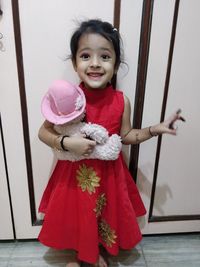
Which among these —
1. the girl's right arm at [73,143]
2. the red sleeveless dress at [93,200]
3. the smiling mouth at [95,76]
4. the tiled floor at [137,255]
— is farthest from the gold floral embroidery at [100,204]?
the smiling mouth at [95,76]

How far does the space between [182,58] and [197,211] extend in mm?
695

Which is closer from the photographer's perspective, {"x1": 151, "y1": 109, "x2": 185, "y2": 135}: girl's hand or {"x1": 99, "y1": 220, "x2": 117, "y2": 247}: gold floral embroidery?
{"x1": 151, "y1": 109, "x2": 185, "y2": 135}: girl's hand

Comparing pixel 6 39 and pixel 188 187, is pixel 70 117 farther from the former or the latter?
pixel 188 187

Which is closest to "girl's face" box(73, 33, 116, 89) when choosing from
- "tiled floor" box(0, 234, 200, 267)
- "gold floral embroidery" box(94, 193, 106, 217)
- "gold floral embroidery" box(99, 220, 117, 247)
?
"gold floral embroidery" box(94, 193, 106, 217)

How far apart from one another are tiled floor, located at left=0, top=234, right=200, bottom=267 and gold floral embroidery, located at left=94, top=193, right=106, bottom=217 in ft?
1.00

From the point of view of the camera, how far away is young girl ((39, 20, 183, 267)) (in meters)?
0.82

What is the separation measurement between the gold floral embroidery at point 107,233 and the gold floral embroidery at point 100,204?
0.06 m

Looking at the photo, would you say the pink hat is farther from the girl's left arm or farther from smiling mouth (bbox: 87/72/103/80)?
the girl's left arm

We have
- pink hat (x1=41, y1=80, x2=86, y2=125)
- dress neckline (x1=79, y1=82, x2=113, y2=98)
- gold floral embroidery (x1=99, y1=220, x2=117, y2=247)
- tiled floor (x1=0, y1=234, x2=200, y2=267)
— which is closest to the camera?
pink hat (x1=41, y1=80, x2=86, y2=125)

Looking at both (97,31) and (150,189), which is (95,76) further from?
(150,189)

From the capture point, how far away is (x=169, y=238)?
125cm

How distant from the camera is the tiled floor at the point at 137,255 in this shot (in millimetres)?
1113

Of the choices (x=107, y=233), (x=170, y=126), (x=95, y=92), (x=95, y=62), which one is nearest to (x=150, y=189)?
(x=107, y=233)

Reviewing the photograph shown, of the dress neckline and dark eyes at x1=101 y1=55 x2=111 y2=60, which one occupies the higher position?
dark eyes at x1=101 y1=55 x2=111 y2=60
